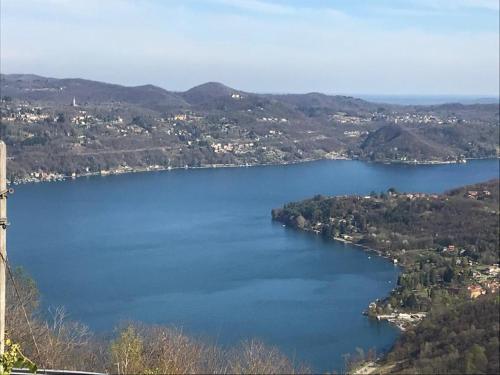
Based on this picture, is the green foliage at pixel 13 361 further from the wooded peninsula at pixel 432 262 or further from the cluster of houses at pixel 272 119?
the cluster of houses at pixel 272 119

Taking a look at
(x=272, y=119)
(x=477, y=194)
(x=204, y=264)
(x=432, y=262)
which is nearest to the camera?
(x=432, y=262)

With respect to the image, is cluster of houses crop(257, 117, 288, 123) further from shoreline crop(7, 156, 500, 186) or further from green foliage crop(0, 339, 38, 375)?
green foliage crop(0, 339, 38, 375)

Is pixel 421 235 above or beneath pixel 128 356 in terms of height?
beneath

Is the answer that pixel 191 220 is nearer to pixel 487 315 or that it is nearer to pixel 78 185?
pixel 78 185

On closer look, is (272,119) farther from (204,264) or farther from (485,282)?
(485,282)

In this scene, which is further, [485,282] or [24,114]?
[24,114]

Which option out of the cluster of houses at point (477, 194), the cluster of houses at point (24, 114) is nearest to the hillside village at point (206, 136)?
the cluster of houses at point (24, 114)

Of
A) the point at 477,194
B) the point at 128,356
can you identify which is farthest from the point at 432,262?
the point at 128,356

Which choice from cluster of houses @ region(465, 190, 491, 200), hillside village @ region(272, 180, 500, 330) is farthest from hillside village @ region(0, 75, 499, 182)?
cluster of houses @ region(465, 190, 491, 200)
